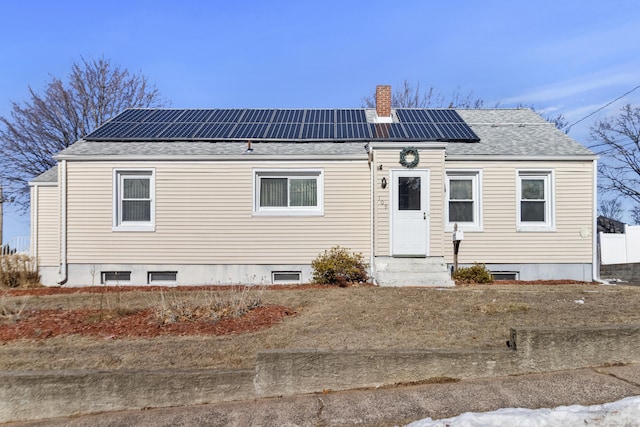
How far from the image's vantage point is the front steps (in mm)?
10789

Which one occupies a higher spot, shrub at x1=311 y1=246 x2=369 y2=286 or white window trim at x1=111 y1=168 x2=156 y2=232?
white window trim at x1=111 y1=168 x2=156 y2=232

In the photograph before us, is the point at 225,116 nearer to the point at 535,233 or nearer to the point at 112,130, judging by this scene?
the point at 112,130

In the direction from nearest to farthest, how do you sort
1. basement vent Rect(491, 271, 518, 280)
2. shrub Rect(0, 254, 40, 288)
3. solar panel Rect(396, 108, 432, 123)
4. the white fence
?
shrub Rect(0, 254, 40, 288) < basement vent Rect(491, 271, 518, 280) < solar panel Rect(396, 108, 432, 123) < the white fence

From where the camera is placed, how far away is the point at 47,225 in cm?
1334

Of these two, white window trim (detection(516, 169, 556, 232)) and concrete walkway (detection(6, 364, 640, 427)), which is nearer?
concrete walkway (detection(6, 364, 640, 427))

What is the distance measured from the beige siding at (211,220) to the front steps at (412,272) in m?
1.01

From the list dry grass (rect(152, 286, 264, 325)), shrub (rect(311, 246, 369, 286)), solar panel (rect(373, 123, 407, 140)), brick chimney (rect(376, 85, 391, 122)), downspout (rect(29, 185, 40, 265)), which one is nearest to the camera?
dry grass (rect(152, 286, 264, 325))

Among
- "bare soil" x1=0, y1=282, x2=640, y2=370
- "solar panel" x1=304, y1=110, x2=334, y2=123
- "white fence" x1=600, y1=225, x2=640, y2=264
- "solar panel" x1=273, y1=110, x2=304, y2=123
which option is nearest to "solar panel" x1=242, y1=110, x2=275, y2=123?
"solar panel" x1=273, y1=110, x2=304, y2=123

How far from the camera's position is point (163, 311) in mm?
7137

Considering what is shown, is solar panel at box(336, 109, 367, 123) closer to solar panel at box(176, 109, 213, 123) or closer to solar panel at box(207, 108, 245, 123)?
solar panel at box(207, 108, 245, 123)

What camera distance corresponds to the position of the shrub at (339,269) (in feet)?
36.7

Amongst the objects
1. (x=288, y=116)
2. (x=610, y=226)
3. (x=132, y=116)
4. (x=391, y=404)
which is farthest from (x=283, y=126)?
(x=610, y=226)

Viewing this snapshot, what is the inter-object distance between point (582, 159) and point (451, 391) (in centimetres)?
981

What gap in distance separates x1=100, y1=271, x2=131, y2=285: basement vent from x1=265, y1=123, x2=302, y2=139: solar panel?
203 inches
